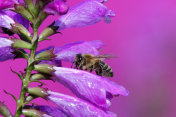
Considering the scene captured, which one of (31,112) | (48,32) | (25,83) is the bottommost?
(31,112)

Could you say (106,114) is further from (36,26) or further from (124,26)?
(124,26)

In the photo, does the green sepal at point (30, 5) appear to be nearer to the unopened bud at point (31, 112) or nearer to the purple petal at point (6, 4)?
the purple petal at point (6, 4)

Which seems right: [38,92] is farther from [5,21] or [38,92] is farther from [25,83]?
[5,21]

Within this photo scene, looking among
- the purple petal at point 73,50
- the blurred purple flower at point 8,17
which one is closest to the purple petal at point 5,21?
the blurred purple flower at point 8,17

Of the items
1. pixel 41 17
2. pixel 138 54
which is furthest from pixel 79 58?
pixel 138 54

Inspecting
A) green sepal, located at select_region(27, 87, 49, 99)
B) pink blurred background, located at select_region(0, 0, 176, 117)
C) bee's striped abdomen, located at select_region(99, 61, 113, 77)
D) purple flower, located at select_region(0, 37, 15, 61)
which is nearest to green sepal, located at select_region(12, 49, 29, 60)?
purple flower, located at select_region(0, 37, 15, 61)

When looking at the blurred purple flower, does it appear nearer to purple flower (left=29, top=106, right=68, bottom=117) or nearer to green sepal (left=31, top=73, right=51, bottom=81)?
green sepal (left=31, top=73, right=51, bottom=81)

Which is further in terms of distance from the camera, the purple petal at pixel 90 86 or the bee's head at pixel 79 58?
the bee's head at pixel 79 58

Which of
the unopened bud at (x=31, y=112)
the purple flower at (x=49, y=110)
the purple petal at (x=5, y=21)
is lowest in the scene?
the unopened bud at (x=31, y=112)
